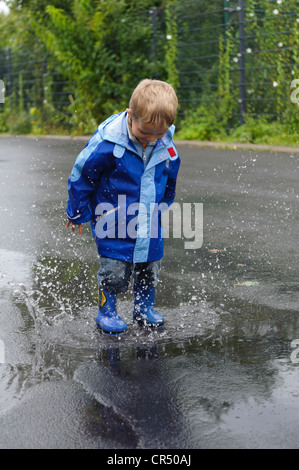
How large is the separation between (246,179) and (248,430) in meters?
6.33

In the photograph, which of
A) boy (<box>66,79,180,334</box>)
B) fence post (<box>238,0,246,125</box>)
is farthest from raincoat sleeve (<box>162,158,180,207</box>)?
fence post (<box>238,0,246,125</box>)

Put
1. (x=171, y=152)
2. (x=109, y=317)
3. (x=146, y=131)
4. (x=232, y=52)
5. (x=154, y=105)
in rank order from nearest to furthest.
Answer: (x=154, y=105)
(x=146, y=131)
(x=171, y=152)
(x=109, y=317)
(x=232, y=52)

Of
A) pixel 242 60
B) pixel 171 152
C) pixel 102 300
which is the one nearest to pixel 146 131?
pixel 171 152

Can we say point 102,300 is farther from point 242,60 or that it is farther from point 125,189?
point 242,60

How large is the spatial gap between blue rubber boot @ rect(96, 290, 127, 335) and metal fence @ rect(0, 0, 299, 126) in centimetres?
917

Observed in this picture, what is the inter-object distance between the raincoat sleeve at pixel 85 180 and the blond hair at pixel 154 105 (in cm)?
28

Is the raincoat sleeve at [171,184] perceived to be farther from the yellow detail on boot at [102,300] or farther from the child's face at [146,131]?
the yellow detail on boot at [102,300]

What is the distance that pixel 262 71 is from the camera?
42.3ft

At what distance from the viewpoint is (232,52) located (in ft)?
44.2

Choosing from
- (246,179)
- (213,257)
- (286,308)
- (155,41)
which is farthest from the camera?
(155,41)

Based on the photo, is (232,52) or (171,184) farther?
(232,52)

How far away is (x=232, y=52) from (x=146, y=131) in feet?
35.2
